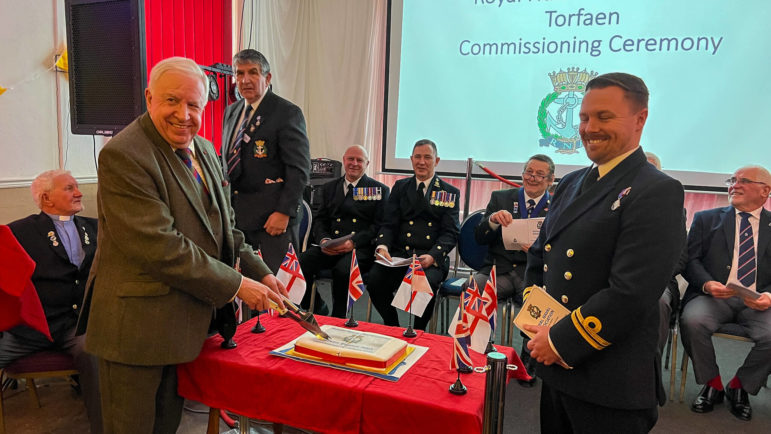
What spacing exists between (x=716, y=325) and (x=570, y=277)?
92.4 inches

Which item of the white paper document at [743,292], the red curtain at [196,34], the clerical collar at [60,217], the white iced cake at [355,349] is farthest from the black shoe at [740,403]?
the red curtain at [196,34]

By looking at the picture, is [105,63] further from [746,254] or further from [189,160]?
[746,254]

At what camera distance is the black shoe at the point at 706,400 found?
294cm

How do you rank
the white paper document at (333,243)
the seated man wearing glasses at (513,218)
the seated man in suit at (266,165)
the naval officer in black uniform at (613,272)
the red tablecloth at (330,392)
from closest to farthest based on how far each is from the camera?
the naval officer in black uniform at (613,272) → the red tablecloth at (330,392) → the seated man in suit at (266,165) → the seated man wearing glasses at (513,218) → the white paper document at (333,243)

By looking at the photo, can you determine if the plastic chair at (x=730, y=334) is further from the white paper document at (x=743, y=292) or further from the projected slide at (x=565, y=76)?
the projected slide at (x=565, y=76)

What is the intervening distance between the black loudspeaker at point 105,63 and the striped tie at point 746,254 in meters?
3.73

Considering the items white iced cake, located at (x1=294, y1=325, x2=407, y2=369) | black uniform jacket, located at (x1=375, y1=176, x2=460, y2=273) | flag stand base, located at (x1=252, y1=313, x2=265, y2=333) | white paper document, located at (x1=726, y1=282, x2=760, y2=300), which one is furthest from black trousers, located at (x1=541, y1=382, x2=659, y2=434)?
black uniform jacket, located at (x1=375, y1=176, x2=460, y2=273)

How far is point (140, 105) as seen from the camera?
2547 mm

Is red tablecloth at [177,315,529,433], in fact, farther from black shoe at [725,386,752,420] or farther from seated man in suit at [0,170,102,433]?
black shoe at [725,386,752,420]

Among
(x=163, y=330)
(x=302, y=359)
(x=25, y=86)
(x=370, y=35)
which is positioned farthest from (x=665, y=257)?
(x=370, y=35)

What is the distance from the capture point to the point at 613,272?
125cm

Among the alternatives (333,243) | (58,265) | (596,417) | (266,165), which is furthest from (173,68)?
(333,243)

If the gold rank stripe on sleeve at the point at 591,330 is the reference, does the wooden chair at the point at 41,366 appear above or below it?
below

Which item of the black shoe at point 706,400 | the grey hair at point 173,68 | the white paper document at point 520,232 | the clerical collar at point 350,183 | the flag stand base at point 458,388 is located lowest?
the black shoe at point 706,400
